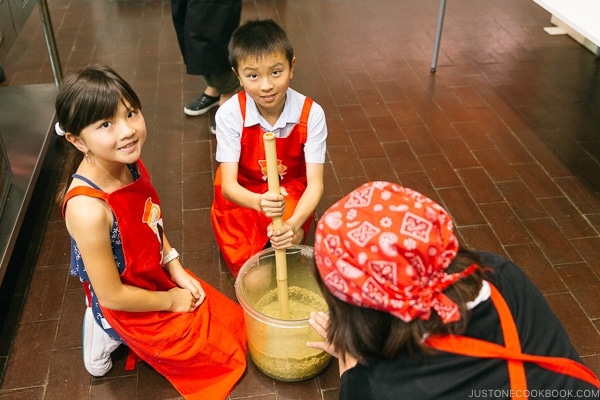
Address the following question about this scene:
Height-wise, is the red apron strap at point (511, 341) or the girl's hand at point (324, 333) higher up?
the red apron strap at point (511, 341)

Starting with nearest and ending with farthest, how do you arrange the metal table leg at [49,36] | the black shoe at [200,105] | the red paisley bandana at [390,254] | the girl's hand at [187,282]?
the red paisley bandana at [390,254] → the girl's hand at [187,282] → the metal table leg at [49,36] → the black shoe at [200,105]

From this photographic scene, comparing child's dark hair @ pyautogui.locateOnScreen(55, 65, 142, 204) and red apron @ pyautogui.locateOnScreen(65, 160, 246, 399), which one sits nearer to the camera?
child's dark hair @ pyautogui.locateOnScreen(55, 65, 142, 204)

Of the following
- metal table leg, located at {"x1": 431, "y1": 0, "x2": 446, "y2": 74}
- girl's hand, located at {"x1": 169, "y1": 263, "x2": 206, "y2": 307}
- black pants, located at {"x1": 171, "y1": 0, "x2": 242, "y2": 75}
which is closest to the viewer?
girl's hand, located at {"x1": 169, "y1": 263, "x2": 206, "y2": 307}

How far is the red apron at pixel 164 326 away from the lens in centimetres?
157

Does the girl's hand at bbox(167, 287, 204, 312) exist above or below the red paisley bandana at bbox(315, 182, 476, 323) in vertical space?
below

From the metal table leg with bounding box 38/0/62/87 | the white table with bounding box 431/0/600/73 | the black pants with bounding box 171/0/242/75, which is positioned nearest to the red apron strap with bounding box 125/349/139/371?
the black pants with bounding box 171/0/242/75

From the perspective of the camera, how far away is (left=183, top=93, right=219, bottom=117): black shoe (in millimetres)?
3078

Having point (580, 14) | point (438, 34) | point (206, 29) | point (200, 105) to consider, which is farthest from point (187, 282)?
point (438, 34)

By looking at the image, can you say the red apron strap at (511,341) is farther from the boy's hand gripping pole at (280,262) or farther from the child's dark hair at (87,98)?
the child's dark hair at (87,98)

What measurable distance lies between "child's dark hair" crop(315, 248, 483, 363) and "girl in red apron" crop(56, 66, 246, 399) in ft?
2.18

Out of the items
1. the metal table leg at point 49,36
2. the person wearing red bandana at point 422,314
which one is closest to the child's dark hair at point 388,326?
the person wearing red bandana at point 422,314

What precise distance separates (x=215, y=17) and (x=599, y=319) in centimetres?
196

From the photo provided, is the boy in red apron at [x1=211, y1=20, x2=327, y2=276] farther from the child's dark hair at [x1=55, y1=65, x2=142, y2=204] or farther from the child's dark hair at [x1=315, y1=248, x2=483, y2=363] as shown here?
the child's dark hair at [x1=315, y1=248, x2=483, y2=363]

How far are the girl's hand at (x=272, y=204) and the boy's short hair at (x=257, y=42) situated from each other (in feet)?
1.41
